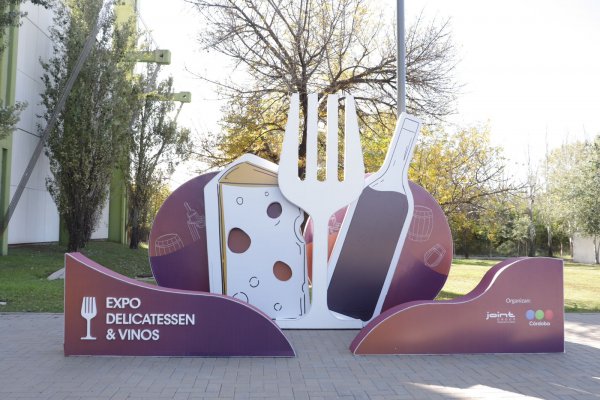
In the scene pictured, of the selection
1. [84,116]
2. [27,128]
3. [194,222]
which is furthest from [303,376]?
[27,128]

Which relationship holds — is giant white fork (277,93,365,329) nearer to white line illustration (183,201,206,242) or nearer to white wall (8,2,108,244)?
white line illustration (183,201,206,242)

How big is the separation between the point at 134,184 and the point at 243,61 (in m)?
13.2

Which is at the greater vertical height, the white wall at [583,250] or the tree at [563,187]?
the tree at [563,187]

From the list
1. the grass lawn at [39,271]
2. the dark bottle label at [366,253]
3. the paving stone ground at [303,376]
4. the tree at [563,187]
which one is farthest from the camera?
the tree at [563,187]

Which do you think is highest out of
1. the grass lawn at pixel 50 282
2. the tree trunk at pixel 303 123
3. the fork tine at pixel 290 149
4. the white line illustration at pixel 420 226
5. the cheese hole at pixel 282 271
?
the tree trunk at pixel 303 123

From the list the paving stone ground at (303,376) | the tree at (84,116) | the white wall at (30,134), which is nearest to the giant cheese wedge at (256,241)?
the paving stone ground at (303,376)

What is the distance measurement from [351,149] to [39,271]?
410 inches

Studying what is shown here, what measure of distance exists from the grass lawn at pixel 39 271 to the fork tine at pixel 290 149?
16.9ft

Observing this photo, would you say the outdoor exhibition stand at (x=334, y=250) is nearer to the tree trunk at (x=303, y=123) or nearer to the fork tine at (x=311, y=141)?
the fork tine at (x=311, y=141)

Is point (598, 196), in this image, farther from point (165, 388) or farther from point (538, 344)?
point (165, 388)

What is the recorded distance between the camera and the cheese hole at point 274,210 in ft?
29.2

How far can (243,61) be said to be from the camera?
1593cm

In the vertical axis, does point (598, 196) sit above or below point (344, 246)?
above

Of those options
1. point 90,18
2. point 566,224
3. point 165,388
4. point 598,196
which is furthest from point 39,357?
point 566,224
